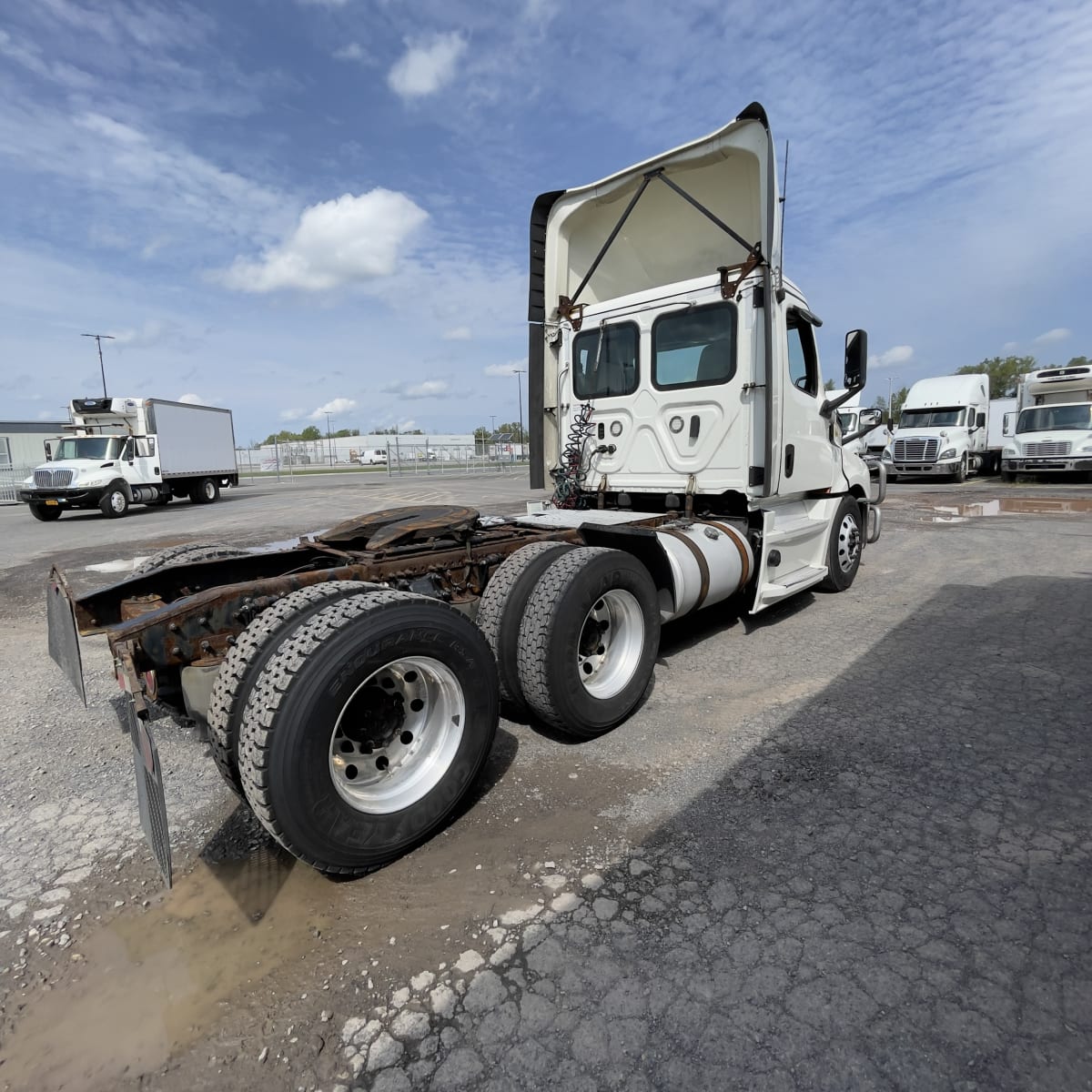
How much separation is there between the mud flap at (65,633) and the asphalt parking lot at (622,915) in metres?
0.64

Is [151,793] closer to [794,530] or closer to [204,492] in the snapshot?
[794,530]

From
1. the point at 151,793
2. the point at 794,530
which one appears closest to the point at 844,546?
the point at 794,530

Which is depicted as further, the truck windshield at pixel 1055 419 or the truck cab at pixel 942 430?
the truck cab at pixel 942 430

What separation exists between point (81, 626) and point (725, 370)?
189 inches

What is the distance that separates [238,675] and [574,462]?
443 centimetres

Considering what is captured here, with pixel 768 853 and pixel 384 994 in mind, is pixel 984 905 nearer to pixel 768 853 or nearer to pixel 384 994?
pixel 768 853

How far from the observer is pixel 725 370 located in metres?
5.46

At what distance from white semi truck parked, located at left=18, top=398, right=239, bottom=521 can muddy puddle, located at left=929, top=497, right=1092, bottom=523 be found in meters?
20.7

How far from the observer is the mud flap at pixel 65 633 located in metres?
3.08

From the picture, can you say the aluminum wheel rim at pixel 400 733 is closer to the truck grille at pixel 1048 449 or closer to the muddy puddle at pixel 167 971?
the muddy puddle at pixel 167 971

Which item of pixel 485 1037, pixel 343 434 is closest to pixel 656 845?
pixel 485 1037

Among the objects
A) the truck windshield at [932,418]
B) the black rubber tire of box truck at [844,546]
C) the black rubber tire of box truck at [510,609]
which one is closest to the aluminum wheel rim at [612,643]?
the black rubber tire of box truck at [510,609]

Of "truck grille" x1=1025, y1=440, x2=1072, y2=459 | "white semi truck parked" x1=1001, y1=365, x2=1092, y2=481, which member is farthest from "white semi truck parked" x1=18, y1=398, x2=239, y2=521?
"truck grille" x1=1025, y1=440, x2=1072, y2=459

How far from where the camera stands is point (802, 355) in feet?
19.8
